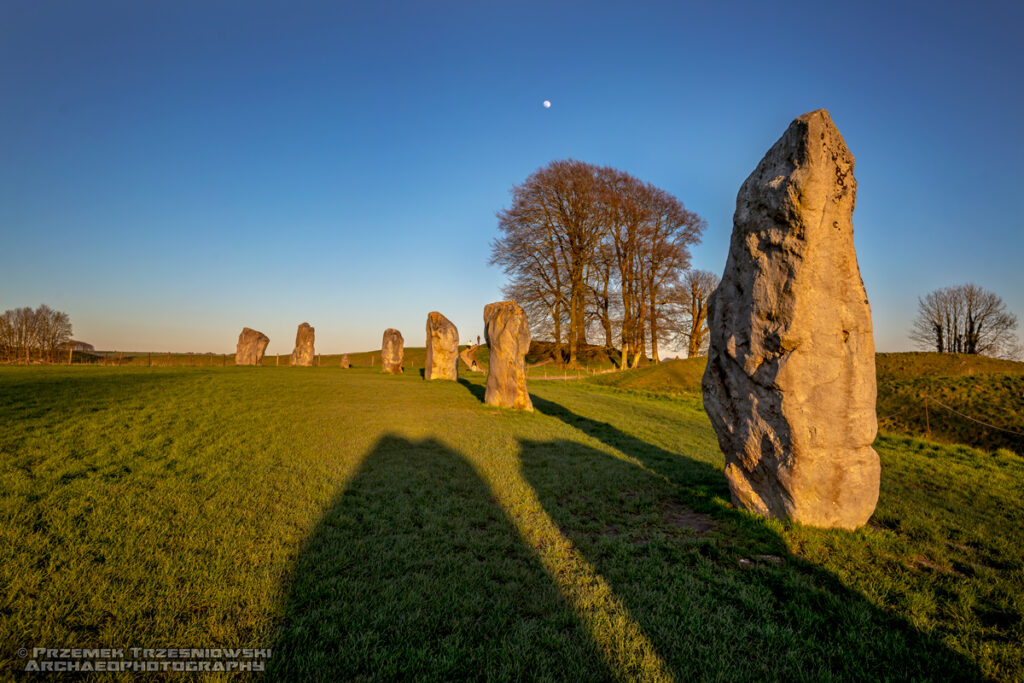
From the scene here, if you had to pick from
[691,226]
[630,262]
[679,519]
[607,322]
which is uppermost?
[691,226]

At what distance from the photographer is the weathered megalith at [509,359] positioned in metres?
13.9

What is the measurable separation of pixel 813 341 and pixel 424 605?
5024 mm

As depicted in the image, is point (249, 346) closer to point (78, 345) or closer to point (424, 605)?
point (78, 345)

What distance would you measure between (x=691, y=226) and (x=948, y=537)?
3188 cm

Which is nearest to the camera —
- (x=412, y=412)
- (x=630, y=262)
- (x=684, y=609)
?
(x=684, y=609)

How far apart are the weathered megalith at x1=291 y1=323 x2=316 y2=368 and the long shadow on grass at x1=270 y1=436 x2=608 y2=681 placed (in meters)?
32.0

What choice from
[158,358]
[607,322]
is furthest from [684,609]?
[158,358]

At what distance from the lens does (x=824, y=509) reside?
198 inches

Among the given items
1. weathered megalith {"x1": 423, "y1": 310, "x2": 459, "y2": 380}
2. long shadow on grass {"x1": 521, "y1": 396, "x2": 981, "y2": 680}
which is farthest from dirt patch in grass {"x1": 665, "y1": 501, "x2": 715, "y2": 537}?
weathered megalith {"x1": 423, "y1": 310, "x2": 459, "y2": 380}

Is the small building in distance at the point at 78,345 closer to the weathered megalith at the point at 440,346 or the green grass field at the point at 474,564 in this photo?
the weathered megalith at the point at 440,346

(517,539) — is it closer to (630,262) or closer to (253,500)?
(253,500)

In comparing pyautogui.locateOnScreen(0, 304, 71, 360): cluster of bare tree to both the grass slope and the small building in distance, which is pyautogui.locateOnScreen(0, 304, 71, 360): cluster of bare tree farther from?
the grass slope

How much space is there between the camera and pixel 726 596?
12.2ft

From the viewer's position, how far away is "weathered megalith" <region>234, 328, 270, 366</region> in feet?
104
